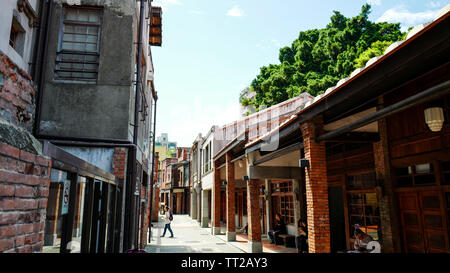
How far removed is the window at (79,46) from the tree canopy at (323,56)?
20.1 m

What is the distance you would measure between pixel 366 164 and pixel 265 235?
1031 centimetres

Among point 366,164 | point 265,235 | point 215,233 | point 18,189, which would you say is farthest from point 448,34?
point 215,233

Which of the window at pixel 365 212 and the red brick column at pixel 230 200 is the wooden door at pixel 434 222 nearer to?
the window at pixel 365 212

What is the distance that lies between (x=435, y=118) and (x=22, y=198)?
6.73 m

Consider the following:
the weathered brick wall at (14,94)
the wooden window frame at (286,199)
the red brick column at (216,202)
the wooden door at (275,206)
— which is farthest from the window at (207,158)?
the weathered brick wall at (14,94)

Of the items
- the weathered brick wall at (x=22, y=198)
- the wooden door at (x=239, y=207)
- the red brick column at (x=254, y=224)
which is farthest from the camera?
the wooden door at (x=239, y=207)

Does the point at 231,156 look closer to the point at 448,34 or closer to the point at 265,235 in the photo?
the point at 265,235

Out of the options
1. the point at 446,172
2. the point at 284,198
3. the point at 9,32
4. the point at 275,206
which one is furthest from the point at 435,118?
the point at 275,206

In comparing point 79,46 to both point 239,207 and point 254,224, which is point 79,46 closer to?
point 254,224

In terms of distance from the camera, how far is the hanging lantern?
589cm

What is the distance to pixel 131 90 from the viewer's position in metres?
8.28

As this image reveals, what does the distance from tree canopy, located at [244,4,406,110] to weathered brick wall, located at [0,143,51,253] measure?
79.5 ft

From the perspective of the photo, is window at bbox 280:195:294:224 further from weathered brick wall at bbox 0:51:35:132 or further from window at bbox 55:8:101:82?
weathered brick wall at bbox 0:51:35:132

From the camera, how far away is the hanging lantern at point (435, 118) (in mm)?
5891
